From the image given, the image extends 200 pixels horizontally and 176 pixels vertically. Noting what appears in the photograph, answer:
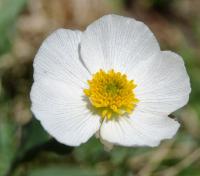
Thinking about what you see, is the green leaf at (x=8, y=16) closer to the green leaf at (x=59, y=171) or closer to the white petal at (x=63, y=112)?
the green leaf at (x=59, y=171)

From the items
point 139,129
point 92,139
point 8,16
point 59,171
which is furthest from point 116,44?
point 8,16

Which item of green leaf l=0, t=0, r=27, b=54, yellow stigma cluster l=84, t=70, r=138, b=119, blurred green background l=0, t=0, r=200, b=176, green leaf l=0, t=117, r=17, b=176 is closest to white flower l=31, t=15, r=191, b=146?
yellow stigma cluster l=84, t=70, r=138, b=119

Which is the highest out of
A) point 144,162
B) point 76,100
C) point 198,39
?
point 76,100

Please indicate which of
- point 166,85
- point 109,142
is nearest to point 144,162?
point 166,85

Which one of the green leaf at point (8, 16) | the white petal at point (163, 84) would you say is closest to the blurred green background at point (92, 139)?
the green leaf at point (8, 16)

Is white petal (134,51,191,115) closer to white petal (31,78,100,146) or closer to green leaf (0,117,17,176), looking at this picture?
white petal (31,78,100,146)

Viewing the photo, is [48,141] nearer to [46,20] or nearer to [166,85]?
[166,85]

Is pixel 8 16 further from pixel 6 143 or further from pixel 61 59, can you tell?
pixel 61 59
